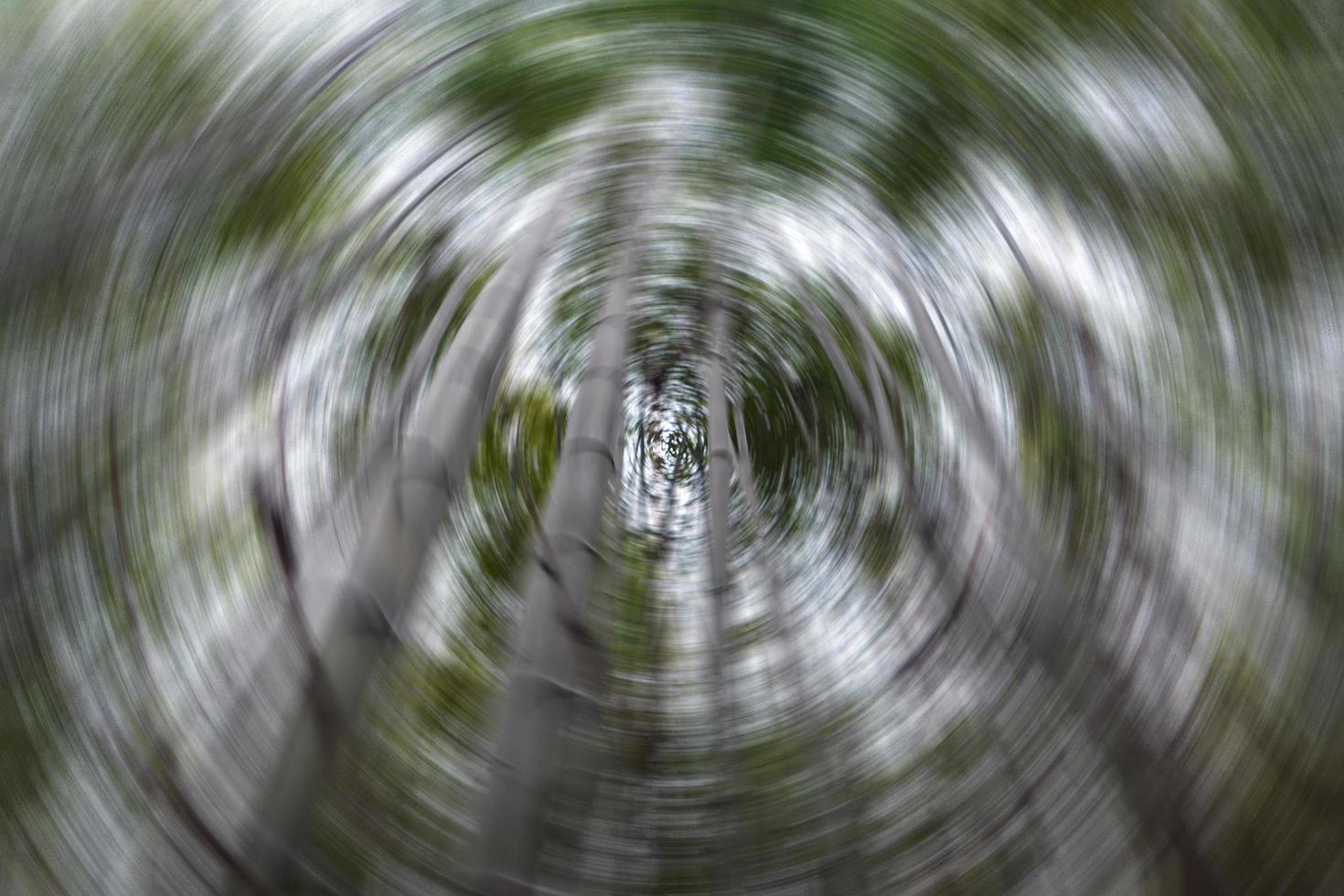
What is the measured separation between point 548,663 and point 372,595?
37cm

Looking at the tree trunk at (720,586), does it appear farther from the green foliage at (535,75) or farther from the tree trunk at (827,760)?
the green foliage at (535,75)

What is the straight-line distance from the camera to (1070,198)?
6.79 feet

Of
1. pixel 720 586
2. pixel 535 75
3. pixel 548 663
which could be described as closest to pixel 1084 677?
pixel 720 586

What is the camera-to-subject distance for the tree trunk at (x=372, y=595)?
0.76 metres

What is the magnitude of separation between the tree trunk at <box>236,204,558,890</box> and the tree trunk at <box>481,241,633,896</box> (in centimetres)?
24

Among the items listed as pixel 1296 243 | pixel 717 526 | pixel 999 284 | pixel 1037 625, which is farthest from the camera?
pixel 717 526

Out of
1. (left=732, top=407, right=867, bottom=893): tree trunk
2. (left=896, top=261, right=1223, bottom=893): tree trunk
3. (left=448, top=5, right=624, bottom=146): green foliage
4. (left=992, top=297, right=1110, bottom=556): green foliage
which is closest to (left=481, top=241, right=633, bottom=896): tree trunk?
(left=448, top=5, right=624, bottom=146): green foliage

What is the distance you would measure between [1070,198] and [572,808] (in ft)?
6.81

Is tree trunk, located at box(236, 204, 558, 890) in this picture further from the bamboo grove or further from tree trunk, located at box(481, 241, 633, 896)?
tree trunk, located at box(481, 241, 633, 896)

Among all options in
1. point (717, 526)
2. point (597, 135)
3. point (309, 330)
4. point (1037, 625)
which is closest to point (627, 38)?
point (597, 135)

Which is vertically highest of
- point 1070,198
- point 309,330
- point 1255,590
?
point 1070,198

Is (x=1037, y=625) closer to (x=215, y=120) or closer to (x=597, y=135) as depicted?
(x=597, y=135)

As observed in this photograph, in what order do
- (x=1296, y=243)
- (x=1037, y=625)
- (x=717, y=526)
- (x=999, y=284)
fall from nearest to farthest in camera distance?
(x=1296, y=243), (x=1037, y=625), (x=999, y=284), (x=717, y=526)

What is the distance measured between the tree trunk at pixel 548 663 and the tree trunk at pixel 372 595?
0.24 meters
